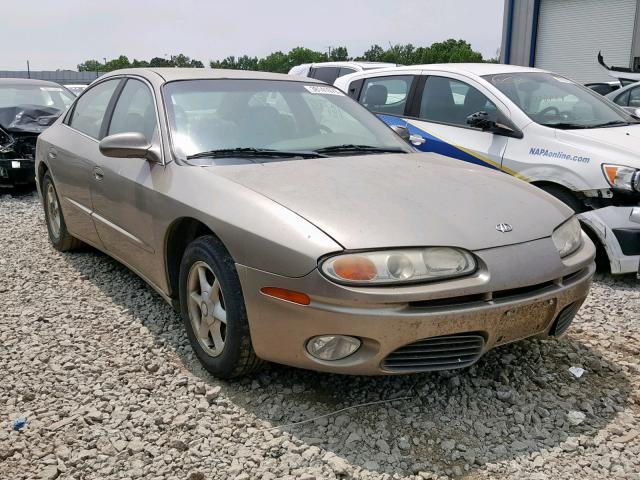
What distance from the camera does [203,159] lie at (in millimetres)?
3223

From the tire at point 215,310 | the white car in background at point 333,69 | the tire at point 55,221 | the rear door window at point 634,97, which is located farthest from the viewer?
the white car in background at point 333,69

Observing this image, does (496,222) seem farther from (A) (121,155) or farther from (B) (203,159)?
(A) (121,155)

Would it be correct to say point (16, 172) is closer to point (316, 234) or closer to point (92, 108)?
point (92, 108)

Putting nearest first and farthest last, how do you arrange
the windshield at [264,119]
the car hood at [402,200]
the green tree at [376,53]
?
the car hood at [402,200]
the windshield at [264,119]
the green tree at [376,53]

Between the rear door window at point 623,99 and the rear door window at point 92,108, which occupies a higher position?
the rear door window at point 92,108

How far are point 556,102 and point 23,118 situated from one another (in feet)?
21.0

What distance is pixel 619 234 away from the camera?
4.34m

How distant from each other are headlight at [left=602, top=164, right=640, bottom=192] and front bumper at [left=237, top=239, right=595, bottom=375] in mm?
1920

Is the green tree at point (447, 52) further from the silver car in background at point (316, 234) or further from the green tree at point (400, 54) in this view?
the silver car in background at point (316, 234)

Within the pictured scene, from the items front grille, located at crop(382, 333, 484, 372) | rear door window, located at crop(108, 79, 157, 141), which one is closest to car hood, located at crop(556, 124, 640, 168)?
front grille, located at crop(382, 333, 484, 372)

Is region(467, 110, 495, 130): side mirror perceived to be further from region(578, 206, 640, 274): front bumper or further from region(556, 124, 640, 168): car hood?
region(578, 206, 640, 274): front bumper

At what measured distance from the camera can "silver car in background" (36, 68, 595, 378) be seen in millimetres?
2451

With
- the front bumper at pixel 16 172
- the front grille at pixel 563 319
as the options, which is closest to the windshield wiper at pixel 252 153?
the front grille at pixel 563 319

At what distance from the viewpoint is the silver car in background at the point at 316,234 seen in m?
2.45
